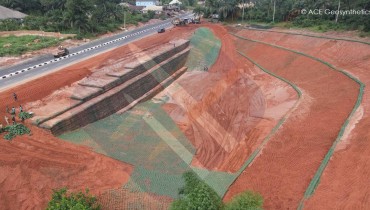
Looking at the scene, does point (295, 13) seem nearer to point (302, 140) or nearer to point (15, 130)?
point (302, 140)

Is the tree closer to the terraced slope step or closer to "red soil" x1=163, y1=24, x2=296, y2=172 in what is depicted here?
the terraced slope step

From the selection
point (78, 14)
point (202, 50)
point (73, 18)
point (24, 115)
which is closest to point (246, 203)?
point (24, 115)

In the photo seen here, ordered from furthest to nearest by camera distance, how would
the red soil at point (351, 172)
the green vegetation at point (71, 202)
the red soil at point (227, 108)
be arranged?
the red soil at point (227, 108)
the red soil at point (351, 172)
the green vegetation at point (71, 202)

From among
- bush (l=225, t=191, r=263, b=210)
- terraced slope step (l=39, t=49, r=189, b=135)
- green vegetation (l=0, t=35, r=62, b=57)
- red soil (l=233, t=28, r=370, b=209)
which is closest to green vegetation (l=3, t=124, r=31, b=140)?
terraced slope step (l=39, t=49, r=189, b=135)

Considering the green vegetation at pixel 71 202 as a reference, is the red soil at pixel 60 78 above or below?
above

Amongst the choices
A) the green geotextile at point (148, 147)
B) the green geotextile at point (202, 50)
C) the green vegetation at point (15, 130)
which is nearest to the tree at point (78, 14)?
the green geotextile at point (202, 50)

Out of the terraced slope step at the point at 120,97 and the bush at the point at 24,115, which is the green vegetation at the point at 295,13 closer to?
the terraced slope step at the point at 120,97

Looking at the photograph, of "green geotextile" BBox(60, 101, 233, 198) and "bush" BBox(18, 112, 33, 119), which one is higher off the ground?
"bush" BBox(18, 112, 33, 119)
